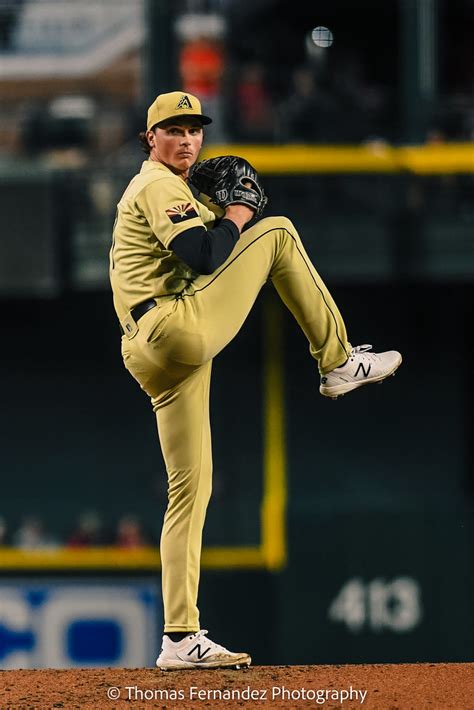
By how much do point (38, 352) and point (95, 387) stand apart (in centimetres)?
62

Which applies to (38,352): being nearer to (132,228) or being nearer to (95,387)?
(95,387)

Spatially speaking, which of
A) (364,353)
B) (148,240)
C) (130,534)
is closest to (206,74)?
(130,534)

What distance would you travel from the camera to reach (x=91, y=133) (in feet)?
44.5

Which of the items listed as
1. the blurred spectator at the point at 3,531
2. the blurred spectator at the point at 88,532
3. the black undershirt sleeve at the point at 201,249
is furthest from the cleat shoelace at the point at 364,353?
the blurred spectator at the point at 3,531

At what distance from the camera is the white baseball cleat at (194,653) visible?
550 cm

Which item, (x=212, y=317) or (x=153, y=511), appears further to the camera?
(x=153, y=511)

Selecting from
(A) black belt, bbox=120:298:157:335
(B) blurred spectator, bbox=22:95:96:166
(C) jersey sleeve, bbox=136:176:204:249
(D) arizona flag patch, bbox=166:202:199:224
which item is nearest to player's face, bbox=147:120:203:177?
(C) jersey sleeve, bbox=136:176:204:249

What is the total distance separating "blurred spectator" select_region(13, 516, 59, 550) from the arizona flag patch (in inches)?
383

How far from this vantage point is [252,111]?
537 inches

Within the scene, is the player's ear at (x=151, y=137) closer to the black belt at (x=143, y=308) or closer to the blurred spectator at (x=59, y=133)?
the black belt at (x=143, y=308)

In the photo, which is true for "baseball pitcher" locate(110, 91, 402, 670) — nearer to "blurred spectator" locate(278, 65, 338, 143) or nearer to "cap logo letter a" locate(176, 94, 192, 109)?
"cap logo letter a" locate(176, 94, 192, 109)

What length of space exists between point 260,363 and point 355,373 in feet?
31.3

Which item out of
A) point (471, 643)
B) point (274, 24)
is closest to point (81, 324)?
point (274, 24)

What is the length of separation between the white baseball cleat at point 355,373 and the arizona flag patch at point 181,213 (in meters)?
0.79
